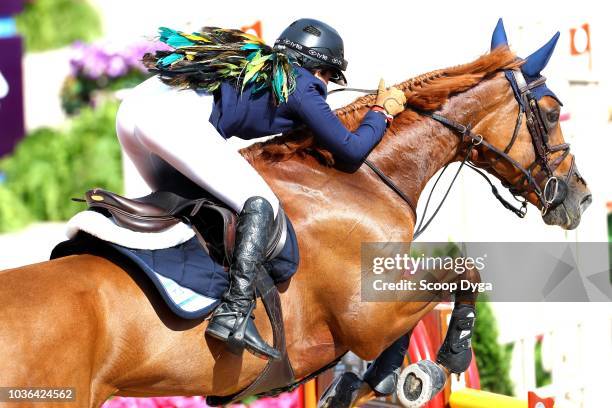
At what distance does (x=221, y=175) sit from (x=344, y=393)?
131 centimetres

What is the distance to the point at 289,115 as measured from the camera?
3611 mm

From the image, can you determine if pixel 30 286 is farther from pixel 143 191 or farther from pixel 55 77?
pixel 55 77

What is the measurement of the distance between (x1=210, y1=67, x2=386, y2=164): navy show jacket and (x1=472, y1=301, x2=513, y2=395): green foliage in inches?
127

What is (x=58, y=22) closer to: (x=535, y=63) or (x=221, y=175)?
(x=535, y=63)

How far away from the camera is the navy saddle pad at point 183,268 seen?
3242 millimetres

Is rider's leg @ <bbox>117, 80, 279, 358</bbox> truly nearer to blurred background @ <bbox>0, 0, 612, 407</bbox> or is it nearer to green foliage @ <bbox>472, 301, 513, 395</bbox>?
blurred background @ <bbox>0, 0, 612, 407</bbox>

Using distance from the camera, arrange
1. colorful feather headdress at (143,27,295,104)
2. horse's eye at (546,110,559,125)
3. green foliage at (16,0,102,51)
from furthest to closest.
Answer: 1. green foliage at (16,0,102,51)
2. horse's eye at (546,110,559,125)
3. colorful feather headdress at (143,27,295,104)

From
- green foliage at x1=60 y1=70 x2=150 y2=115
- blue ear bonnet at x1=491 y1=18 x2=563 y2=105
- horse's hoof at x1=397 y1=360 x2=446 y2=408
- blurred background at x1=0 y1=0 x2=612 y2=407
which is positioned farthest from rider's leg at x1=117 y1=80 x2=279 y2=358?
green foliage at x1=60 y1=70 x2=150 y2=115

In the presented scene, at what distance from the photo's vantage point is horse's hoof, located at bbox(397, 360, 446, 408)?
4004mm

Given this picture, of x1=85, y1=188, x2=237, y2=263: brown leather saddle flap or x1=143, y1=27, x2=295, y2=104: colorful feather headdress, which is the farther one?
x1=143, y1=27, x2=295, y2=104: colorful feather headdress

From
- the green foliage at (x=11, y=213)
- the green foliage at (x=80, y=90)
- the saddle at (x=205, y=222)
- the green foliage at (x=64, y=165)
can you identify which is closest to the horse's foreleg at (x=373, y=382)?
the saddle at (x=205, y=222)

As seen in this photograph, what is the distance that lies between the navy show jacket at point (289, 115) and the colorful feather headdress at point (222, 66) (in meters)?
0.04

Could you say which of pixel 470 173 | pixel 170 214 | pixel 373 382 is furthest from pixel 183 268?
pixel 470 173

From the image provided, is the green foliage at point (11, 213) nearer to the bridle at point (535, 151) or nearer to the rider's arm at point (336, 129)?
the bridle at point (535, 151)
